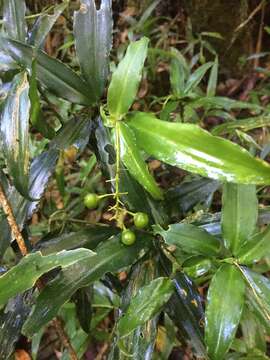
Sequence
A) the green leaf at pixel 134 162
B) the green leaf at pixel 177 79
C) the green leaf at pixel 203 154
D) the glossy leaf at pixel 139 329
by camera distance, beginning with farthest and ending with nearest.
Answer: the green leaf at pixel 177 79 → the glossy leaf at pixel 139 329 → the green leaf at pixel 134 162 → the green leaf at pixel 203 154

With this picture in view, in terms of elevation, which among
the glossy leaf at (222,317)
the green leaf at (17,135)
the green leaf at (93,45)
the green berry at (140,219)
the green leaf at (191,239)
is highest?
the green leaf at (93,45)

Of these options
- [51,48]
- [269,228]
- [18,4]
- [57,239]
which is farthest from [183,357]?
[51,48]

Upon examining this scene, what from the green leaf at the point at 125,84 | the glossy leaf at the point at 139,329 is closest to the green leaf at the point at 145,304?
the glossy leaf at the point at 139,329

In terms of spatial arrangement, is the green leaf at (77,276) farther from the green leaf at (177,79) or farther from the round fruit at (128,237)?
the green leaf at (177,79)

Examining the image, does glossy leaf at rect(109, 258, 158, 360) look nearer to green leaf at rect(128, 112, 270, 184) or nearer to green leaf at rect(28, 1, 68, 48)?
green leaf at rect(128, 112, 270, 184)

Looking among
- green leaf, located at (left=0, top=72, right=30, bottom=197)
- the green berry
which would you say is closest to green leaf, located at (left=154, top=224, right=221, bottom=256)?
the green berry

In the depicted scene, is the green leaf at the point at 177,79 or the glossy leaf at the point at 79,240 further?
the green leaf at the point at 177,79

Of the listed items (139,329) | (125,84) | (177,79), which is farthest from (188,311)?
(177,79)
